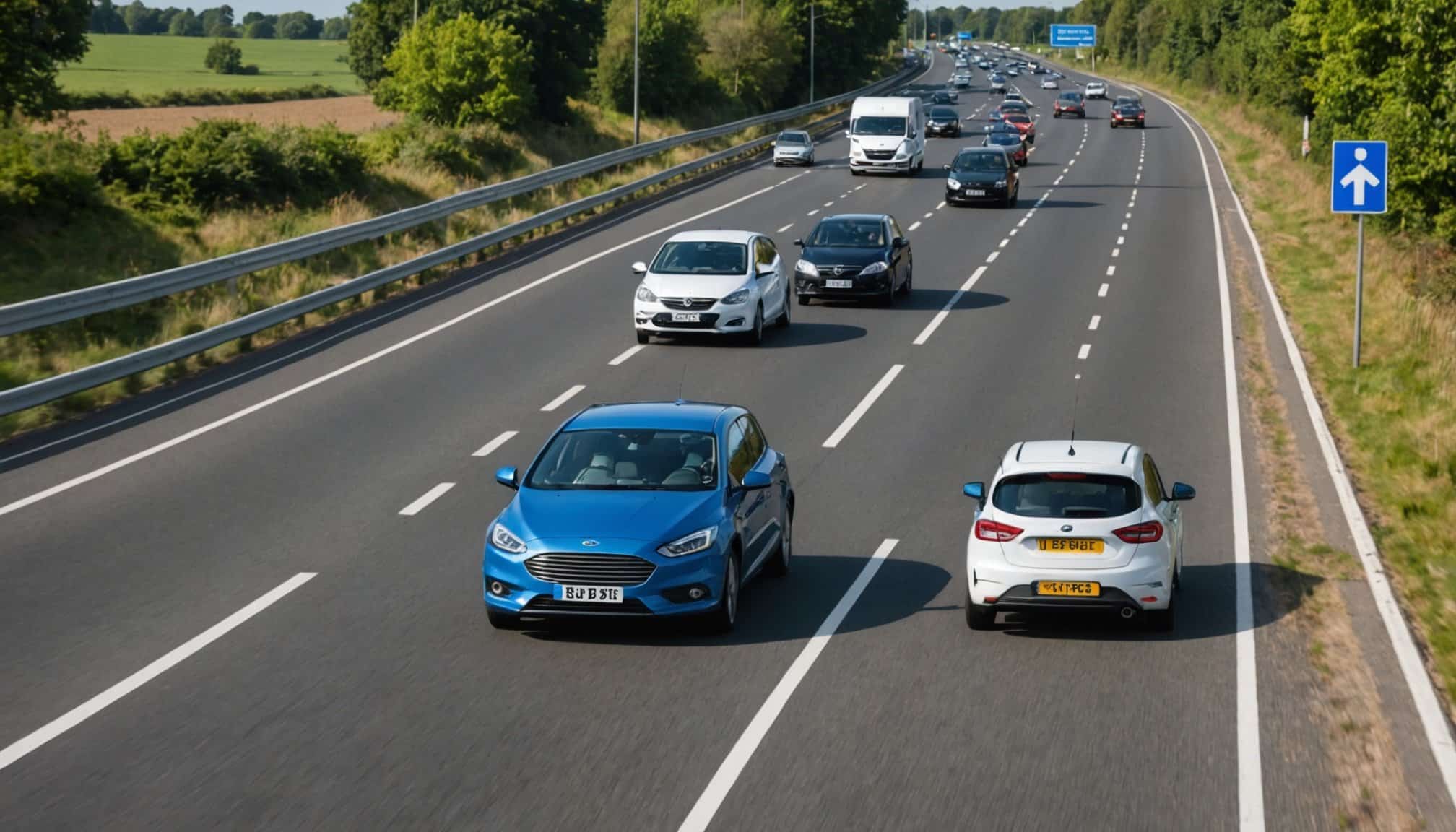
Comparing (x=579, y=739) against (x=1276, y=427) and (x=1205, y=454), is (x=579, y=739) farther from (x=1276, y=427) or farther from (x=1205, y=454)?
(x=1276, y=427)

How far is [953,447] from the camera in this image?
1770 centimetres

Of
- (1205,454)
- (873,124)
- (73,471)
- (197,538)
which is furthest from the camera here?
(873,124)

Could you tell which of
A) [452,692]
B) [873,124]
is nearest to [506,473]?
[452,692]

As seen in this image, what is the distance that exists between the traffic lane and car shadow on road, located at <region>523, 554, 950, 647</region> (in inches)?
6.2

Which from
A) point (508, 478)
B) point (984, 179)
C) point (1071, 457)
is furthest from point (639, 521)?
point (984, 179)

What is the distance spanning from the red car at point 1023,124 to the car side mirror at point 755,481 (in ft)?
203

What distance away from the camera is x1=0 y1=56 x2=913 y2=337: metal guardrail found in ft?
64.6

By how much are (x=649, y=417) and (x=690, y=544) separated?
1.80 meters

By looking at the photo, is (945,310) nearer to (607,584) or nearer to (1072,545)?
(1072,545)

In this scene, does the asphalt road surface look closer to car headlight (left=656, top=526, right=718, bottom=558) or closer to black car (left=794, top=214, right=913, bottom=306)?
car headlight (left=656, top=526, right=718, bottom=558)

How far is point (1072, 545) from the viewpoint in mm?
11297

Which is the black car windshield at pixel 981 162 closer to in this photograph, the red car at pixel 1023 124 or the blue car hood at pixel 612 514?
the red car at pixel 1023 124

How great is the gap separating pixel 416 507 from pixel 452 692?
514 centimetres

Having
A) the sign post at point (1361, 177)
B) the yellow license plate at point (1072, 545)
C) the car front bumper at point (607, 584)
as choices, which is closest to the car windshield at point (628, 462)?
the car front bumper at point (607, 584)
